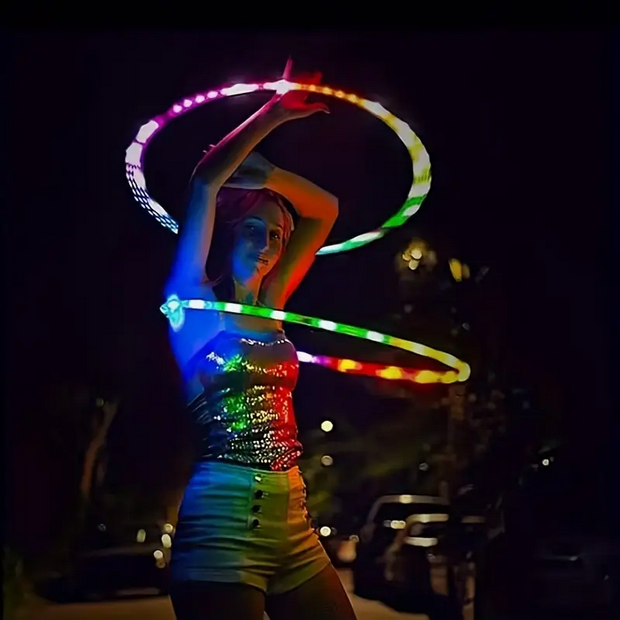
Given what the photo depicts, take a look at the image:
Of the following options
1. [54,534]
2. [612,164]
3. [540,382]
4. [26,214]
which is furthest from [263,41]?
[54,534]

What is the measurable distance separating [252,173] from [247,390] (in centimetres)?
52

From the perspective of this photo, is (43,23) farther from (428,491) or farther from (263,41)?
(428,491)

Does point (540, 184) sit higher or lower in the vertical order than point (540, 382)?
higher

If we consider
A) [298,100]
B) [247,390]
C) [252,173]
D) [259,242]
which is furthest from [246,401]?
[298,100]

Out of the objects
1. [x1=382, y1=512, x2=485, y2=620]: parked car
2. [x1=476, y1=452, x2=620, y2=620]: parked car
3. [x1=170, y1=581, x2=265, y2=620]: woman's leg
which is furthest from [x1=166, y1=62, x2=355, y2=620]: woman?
[x1=476, y1=452, x2=620, y2=620]: parked car

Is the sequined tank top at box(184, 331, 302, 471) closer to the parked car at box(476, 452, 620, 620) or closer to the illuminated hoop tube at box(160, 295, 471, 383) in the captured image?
the illuminated hoop tube at box(160, 295, 471, 383)

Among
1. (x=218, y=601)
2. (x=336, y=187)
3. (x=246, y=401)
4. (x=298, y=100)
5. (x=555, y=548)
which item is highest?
(x=298, y=100)

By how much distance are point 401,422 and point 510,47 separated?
950 mm

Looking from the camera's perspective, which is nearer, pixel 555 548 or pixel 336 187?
pixel 555 548

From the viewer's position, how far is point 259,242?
237cm

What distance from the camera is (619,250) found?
241cm

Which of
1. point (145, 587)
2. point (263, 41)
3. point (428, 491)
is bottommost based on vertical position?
point (145, 587)

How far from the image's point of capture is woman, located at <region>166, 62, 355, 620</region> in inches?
88.7

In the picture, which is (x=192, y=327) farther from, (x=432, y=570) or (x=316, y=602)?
(x=432, y=570)
